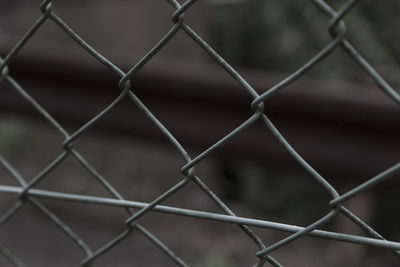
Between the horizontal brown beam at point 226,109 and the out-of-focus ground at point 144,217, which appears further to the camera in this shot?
the out-of-focus ground at point 144,217

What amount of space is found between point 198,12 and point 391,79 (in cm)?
180

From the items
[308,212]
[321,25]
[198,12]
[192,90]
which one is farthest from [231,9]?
[192,90]

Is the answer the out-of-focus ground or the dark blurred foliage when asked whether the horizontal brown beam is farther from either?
the dark blurred foliage

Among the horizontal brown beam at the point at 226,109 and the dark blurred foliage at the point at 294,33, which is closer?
the horizontal brown beam at the point at 226,109

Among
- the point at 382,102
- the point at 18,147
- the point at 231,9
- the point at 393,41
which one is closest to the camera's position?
the point at 382,102

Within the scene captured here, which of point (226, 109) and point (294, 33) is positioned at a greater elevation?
point (294, 33)

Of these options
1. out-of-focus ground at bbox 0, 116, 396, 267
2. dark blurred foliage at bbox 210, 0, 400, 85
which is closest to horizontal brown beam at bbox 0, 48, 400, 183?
out-of-focus ground at bbox 0, 116, 396, 267

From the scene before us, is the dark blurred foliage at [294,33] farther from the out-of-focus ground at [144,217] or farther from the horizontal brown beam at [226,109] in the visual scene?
the out-of-focus ground at [144,217]

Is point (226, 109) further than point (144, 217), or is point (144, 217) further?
point (144, 217)

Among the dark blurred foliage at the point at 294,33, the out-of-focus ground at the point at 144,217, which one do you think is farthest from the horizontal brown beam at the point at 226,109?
the dark blurred foliage at the point at 294,33

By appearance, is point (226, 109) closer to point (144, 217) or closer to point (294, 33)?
point (144, 217)

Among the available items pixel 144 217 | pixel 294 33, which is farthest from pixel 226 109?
pixel 294 33

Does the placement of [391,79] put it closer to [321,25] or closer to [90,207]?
[321,25]

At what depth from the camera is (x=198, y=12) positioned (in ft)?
11.3
